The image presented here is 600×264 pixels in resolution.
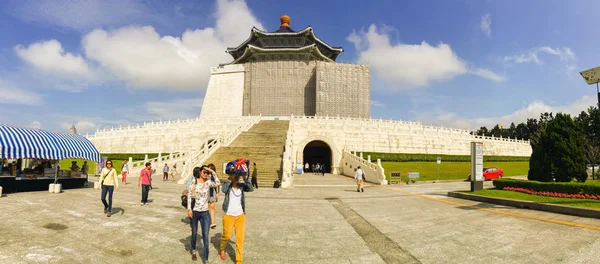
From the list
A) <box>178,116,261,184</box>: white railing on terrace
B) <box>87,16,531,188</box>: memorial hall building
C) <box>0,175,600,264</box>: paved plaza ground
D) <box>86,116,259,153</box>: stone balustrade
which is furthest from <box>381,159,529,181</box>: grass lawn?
<box>86,116,259,153</box>: stone balustrade

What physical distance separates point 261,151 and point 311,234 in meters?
18.2

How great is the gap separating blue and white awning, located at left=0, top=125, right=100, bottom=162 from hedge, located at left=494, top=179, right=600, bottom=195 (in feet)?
66.8

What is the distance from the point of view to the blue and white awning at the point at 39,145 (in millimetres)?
12295

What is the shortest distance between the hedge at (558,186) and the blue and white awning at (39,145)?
2036cm

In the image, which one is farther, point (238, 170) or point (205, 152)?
point (205, 152)

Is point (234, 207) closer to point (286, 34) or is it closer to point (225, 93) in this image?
point (225, 93)

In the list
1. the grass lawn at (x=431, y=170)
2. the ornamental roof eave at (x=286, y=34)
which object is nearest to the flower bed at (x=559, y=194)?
the grass lawn at (x=431, y=170)

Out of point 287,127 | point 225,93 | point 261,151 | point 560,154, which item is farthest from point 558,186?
Answer: point 225,93

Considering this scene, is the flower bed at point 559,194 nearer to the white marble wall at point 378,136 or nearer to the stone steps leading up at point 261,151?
the stone steps leading up at point 261,151

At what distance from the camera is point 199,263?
5.70 metres

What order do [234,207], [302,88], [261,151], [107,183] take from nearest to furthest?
[234,207] < [107,183] < [261,151] < [302,88]

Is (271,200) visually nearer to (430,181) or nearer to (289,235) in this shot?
(289,235)

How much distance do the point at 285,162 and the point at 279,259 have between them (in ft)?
48.6

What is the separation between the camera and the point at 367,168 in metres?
24.6
